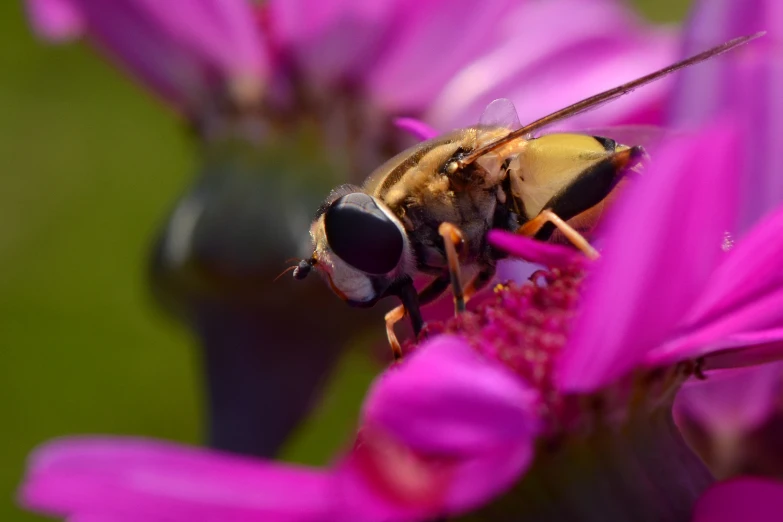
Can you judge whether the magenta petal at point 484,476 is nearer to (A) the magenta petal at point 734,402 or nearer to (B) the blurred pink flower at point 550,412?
(B) the blurred pink flower at point 550,412

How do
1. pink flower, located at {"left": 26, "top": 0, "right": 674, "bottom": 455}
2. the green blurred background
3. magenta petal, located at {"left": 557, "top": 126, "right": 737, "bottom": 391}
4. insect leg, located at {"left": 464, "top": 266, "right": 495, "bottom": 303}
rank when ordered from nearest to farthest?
magenta petal, located at {"left": 557, "top": 126, "right": 737, "bottom": 391} < insect leg, located at {"left": 464, "top": 266, "right": 495, "bottom": 303} < pink flower, located at {"left": 26, "top": 0, "right": 674, "bottom": 455} < the green blurred background

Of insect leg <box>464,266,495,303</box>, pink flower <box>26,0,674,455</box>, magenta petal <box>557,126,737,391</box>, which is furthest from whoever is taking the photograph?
pink flower <box>26,0,674,455</box>

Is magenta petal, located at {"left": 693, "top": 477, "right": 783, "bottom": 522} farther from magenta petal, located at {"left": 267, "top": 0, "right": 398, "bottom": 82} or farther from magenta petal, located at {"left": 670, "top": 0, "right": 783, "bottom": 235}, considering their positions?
magenta petal, located at {"left": 267, "top": 0, "right": 398, "bottom": 82}

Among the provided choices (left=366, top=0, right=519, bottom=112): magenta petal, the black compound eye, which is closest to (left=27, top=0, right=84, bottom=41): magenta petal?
(left=366, top=0, right=519, bottom=112): magenta petal

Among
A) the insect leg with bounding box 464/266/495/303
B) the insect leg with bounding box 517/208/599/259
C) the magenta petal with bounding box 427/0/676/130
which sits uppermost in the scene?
the insect leg with bounding box 517/208/599/259

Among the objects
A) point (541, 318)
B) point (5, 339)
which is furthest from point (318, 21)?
point (5, 339)

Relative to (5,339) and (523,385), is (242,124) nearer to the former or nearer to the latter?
(523,385)
